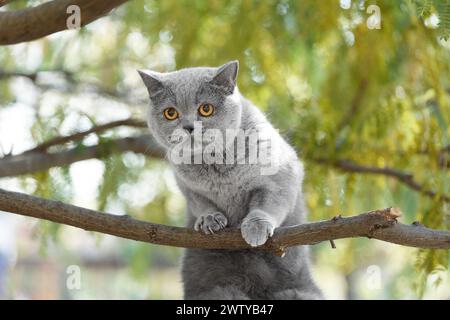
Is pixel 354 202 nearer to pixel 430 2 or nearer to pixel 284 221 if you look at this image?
pixel 284 221

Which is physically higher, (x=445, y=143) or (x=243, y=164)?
(x=445, y=143)

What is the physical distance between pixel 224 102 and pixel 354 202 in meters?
1.22

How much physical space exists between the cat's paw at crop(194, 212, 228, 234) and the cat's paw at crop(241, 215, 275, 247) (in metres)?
0.13

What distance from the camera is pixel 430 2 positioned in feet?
6.64

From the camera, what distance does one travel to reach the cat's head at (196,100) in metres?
2.52

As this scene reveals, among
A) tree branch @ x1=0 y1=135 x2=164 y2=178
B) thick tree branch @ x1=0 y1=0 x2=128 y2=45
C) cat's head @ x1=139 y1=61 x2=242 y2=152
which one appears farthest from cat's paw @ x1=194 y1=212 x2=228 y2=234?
thick tree branch @ x1=0 y1=0 x2=128 y2=45

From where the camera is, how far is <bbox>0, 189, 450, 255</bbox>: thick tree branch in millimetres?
1977

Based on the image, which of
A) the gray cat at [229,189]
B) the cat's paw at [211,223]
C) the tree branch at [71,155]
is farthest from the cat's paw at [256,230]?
the tree branch at [71,155]

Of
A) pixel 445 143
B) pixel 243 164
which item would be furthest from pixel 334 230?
pixel 445 143

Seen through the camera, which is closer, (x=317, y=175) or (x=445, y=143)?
(x=445, y=143)

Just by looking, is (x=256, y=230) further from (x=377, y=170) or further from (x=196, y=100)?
(x=377, y=170)

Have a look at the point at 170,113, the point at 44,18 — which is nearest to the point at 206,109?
the point at 170,113

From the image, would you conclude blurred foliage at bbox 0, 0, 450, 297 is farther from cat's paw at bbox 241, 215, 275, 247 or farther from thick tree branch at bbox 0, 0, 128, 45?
thick tree branch at bbox 0, 0, 128, 45

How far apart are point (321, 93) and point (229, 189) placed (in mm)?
1348
